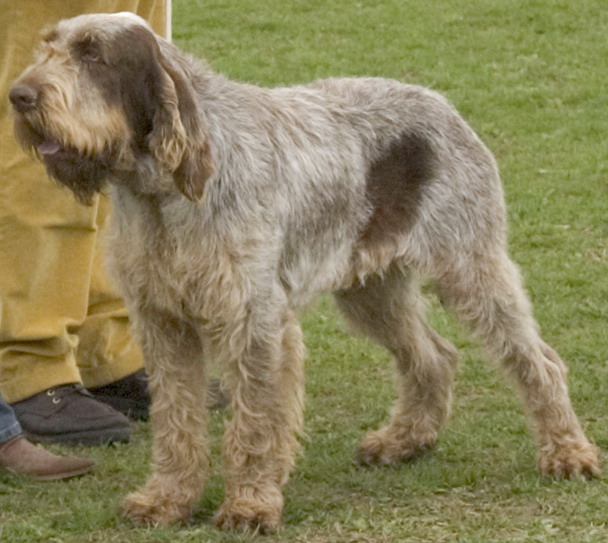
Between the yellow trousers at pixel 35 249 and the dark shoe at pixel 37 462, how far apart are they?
1.60ft

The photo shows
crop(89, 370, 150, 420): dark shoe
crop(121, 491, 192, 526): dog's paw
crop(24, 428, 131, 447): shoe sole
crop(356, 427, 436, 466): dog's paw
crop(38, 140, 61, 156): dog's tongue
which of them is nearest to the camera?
crop(38, 140, 61, 156): dog's tongue

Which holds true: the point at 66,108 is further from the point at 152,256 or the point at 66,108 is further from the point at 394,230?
the point at 394,230

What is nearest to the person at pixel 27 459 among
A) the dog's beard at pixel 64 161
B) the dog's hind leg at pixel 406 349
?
the dog's hind leg at pixel 406 349

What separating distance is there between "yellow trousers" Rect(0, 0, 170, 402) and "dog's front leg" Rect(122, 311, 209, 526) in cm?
108

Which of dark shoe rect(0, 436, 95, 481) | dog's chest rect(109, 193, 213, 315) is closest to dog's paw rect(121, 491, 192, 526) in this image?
dark shoe rect(0, 436, 95, 481)

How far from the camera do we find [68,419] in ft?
20.5

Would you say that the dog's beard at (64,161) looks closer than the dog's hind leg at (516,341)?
Yes

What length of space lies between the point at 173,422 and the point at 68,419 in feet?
3.57

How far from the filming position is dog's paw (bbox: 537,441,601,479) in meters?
5.63

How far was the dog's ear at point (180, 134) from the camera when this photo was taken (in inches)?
185

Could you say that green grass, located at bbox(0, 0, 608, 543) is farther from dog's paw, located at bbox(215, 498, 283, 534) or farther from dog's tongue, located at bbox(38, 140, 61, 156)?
dog's tongue, located at bbox(38, 140, 61, 156)

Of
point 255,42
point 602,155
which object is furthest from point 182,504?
point 255,42

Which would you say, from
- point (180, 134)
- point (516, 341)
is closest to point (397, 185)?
point (516, 341)

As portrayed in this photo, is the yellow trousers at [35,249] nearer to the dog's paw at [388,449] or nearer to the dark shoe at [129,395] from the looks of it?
the dark shoe at [129,395]
